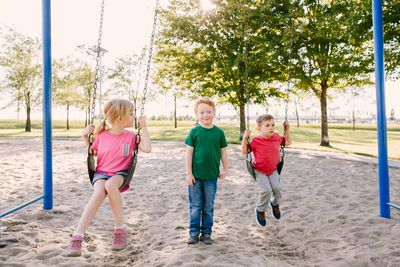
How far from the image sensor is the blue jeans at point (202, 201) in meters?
2.86

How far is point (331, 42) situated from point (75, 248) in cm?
1447

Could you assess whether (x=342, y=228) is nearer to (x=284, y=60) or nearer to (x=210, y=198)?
(x=210, y=198)

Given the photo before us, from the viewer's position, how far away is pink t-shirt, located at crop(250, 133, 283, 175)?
358 cm

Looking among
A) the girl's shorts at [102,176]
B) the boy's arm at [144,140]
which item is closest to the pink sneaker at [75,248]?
the girl's shorts at [102,176]

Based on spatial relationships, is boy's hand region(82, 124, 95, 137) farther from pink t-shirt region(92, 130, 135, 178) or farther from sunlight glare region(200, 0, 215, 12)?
sunlight glare region(200, 0, 215, 12)

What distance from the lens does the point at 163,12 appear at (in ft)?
50.6

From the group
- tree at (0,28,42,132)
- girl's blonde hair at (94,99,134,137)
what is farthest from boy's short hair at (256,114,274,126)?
tree at (0,28,42,132)

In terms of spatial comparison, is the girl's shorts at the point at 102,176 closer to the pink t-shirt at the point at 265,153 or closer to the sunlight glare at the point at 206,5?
the pink t-shirt at the point at 265,153

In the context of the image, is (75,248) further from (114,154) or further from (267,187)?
(267,187)

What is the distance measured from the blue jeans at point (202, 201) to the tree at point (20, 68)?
87.3 feet

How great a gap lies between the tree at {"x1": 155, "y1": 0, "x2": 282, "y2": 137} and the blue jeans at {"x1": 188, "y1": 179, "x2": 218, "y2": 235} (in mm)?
11146

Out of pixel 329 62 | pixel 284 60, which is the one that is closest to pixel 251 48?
pixel 284 60

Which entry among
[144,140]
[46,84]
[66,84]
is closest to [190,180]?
[144,140]

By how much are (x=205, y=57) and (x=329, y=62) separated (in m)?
6.23
